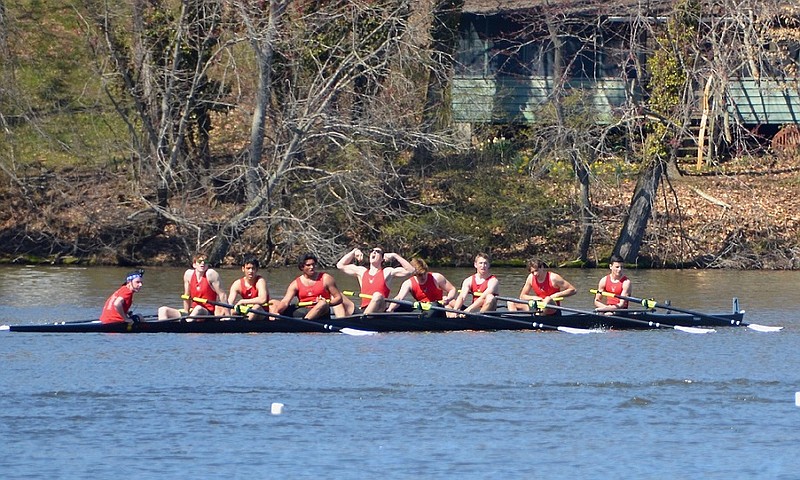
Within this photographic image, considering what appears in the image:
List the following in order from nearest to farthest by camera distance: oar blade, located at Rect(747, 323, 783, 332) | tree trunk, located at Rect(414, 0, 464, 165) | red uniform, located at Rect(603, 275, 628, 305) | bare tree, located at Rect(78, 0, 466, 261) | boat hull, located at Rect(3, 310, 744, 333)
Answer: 1. boat hull, located at Rect(3, 310, 744, 333)
2. oar blade, located at Rect(747, 323, 783, 332)
3. red uniform, located at Rect(603, 275, 628, 305)
4. bare tree, located at Rect(78, 0, 466, 261)
5. tree trunk, located at Rect(414, 0, 464, 165)

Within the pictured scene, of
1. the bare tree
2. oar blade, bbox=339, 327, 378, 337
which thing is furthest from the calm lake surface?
the bare tree

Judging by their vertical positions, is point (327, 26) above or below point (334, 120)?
above

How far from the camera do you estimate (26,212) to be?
28359mm

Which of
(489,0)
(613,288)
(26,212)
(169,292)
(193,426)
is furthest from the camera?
(489,0)

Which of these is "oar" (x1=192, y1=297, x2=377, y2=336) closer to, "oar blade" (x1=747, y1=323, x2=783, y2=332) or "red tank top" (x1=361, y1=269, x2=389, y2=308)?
"red tank top" (x1=361, y1=269, x2=389, y2=308)

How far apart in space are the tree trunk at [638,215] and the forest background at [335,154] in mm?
44

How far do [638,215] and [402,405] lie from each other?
15193 mm

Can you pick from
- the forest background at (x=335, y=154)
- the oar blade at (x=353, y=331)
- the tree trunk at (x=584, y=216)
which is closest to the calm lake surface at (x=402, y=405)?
the oar blade at (x=353, y=331)

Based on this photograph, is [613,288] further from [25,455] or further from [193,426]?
[25,455]

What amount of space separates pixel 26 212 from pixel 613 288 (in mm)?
13995

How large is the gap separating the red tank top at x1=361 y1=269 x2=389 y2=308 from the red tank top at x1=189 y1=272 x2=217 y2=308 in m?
2.02

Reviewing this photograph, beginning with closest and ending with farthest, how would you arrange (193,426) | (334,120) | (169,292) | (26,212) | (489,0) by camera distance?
(193,426) → (169,292) → (334,120) → (26,212) → (489,0)

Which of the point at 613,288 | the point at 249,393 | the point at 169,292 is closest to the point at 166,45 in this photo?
the point at 169,292

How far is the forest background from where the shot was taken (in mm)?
→ 26531
